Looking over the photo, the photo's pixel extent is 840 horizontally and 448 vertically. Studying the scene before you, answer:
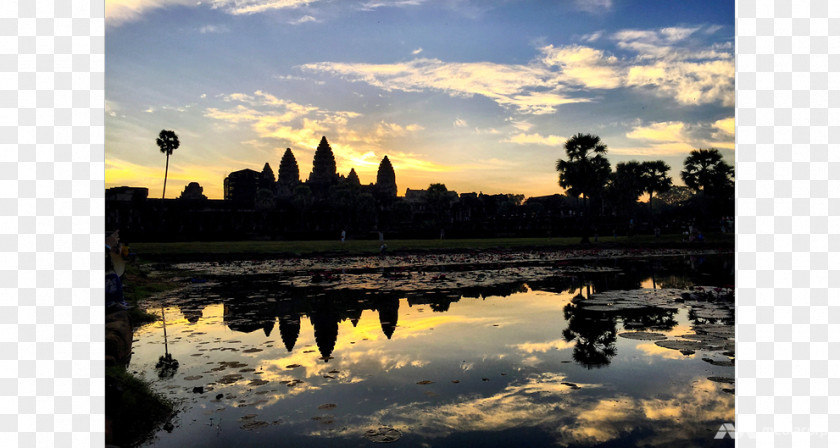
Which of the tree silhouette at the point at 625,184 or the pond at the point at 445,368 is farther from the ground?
the tree silhouette at the point at 625,184

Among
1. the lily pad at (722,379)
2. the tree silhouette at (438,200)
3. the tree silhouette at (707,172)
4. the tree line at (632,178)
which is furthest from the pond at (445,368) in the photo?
the tree silhouette at (438,200)

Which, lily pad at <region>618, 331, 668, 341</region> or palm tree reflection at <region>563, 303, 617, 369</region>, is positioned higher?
lily pad at <region>618, 331, 668, 341</region>

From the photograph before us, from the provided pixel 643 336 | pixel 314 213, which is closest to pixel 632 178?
pixel 314 213

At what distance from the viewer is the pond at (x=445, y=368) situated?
4.75m

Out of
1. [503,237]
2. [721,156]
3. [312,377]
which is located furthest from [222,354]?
[721,156]

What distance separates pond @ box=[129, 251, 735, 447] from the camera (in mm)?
4746

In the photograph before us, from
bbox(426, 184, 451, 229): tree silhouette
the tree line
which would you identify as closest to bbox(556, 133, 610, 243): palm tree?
the tree line

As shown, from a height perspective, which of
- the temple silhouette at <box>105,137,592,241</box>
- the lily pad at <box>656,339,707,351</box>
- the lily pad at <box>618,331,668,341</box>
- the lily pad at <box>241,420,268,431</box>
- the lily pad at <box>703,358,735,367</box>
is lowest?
the lily pad at <box>241,420,268,431</box>

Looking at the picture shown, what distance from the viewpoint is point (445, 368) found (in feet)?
22.8

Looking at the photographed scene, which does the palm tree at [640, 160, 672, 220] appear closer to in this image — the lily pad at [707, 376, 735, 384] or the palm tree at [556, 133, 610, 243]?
the palm tree at [556, 133, 610, 243]

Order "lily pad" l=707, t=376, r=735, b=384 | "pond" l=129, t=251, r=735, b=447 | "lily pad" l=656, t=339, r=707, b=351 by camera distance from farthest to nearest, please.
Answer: "lily pad" l=656, t=339, r=707, b=351
"lily pad" l=707, t=376, r=735, b=384
"pond" l=129, t=251, r=735, b=447

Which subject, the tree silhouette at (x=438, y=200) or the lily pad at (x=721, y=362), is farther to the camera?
the tree silhouette at (x=438, y=200)

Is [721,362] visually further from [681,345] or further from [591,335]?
[591,335]

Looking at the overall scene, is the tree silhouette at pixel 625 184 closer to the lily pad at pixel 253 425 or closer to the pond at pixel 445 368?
the pond at pixel 445 368
